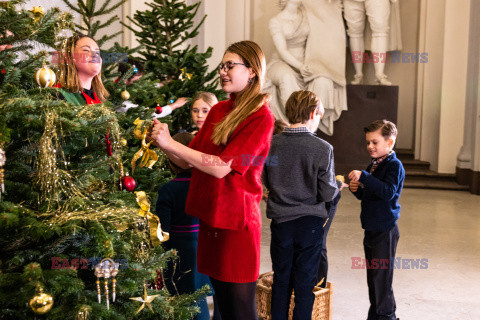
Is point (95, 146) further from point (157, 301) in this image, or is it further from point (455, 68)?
point (455, 68)

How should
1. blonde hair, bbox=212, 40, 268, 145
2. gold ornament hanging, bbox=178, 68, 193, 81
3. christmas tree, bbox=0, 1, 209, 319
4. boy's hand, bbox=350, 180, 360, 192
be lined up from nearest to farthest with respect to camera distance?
christmas tree, bbox=0, 1, 209, 319 → blonde hair, bbox=212, 40, 268, 145 → boy's hand, bbox=350, 180, 360, 192 → gold ornament hanging, bbox=178, 68, 193, 81

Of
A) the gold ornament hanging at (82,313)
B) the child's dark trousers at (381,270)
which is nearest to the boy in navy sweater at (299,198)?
the child's dark trousers at (381,270)

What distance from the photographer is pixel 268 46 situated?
435 inches

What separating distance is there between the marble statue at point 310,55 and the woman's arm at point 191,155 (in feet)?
25.8

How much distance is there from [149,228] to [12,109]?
0.80 meters

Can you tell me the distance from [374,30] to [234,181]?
878cm

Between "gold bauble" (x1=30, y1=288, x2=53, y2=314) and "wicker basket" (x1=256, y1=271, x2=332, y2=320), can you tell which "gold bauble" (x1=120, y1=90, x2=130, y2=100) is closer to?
"wicker basket" (x1=256, y1=271, x2=332, y2=320)

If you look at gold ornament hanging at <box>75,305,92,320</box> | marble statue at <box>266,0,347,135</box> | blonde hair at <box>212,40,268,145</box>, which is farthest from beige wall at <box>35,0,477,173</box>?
gold ornament hanging at <box>75,305,92,320</box>

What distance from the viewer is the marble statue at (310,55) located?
972cm

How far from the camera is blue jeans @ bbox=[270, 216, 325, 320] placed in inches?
118

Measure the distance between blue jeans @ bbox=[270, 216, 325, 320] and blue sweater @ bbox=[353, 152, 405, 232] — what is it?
0.35 m

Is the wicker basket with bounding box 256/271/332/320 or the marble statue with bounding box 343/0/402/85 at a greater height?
the marble statue with bounding box 343/0/402/85

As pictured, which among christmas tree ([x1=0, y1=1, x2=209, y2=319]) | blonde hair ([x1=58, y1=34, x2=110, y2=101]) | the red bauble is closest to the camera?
christmas tree ([x1=0, y1=1, x2=209, y2=319])

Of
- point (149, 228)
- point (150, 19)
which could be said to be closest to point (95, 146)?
point (149, 228)
